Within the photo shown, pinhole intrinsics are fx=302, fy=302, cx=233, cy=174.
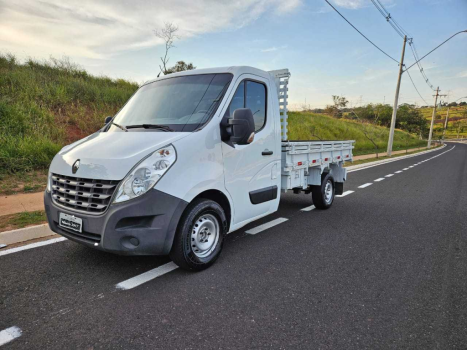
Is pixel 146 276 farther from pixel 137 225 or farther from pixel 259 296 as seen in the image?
pixel 259 296

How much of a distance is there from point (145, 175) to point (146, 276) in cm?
107

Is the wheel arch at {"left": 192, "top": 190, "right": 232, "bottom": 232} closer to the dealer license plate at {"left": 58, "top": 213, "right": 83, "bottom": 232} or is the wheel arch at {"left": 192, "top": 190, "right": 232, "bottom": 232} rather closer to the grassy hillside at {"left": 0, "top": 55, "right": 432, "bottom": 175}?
the dealer license plate at {"left": 58, "top": 213, "right": 83, "bottom": 232}

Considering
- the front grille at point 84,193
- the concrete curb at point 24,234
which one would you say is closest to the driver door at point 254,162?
the front grille at point 84,193

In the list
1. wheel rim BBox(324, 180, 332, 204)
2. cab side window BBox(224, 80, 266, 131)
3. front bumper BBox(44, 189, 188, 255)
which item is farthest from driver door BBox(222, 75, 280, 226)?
wheel rim BBox(324, 180, 332, 204)

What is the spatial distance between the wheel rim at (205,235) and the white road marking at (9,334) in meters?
1.51

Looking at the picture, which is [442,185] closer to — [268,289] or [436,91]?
[268,289]

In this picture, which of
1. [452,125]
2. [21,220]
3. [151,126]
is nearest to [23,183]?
[21,220]

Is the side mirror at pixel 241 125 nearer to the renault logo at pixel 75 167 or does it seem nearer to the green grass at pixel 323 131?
the renault logo at pixel 75 167

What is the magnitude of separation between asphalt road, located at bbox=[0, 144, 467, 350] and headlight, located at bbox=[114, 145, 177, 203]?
91 cm

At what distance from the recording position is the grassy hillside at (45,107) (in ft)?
24.7

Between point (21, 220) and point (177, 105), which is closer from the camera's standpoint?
point (177, 105)

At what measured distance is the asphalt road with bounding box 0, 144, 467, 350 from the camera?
2154mm

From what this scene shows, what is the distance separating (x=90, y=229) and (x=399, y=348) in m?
2.59

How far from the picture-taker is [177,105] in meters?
3.48
